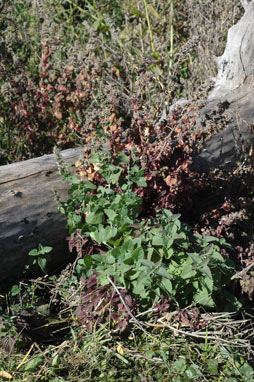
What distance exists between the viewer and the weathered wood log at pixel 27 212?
132 inches

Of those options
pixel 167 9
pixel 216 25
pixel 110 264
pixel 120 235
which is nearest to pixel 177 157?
pixel 120 235

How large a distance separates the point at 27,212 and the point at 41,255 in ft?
1.11

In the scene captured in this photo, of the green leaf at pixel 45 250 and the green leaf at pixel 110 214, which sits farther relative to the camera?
the green leaf at pixel 45 250

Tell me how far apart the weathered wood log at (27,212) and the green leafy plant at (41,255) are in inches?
3.4

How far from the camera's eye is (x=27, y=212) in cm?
340

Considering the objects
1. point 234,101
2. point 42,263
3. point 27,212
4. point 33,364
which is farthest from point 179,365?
point 234,101

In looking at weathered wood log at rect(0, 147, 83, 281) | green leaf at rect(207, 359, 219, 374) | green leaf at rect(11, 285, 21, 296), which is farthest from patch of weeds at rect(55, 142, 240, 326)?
green leaf at rect(11, 285, 21, 296)

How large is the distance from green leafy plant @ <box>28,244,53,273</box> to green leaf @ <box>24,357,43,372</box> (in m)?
0.65

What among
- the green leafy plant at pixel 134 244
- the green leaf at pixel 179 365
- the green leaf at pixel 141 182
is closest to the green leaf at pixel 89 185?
the green leafy plant at pixel 134 244

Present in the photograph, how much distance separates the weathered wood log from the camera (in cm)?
334

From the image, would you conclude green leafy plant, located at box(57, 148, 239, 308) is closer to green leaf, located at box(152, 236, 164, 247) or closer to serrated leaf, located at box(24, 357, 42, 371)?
green leaf, located at box(152, 236, 164, 247)

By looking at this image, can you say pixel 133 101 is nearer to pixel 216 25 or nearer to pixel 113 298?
pixel 113 298

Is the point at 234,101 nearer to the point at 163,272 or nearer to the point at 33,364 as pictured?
the point at 163,272

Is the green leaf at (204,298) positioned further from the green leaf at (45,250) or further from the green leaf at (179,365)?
the green leaf at (45,250)
